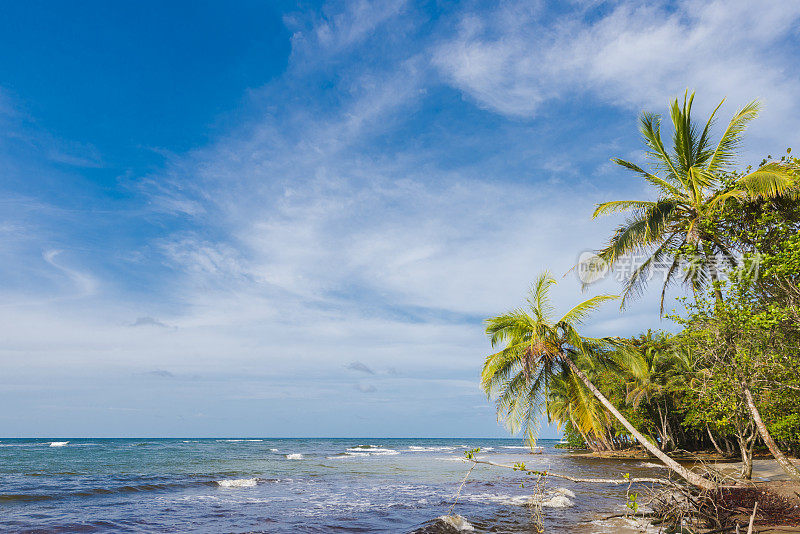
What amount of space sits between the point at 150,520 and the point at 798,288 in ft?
57.1

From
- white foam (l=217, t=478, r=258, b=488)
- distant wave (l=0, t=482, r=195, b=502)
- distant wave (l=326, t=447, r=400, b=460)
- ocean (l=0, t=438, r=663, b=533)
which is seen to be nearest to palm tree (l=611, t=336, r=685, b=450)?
ocean (l=0, t=438, r=663, b=533)

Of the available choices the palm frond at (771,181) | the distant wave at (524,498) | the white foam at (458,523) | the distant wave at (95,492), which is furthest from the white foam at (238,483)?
the palm frond at (771,181)

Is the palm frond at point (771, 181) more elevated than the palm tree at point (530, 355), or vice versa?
the palm frond at point (771, 181)

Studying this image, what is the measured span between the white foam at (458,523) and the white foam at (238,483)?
41.6 ft

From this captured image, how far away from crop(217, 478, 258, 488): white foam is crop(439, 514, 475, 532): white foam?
12.7m

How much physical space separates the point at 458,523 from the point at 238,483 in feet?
46.3

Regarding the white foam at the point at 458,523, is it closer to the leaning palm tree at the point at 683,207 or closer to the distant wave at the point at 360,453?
the leaning palm tree at the point at 683,207

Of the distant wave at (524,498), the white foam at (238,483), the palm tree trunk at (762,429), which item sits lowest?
the white foam at (238,483)

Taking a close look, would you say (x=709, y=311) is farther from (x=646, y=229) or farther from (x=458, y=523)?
(x=458, y=523)

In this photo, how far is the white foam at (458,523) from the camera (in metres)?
11.8

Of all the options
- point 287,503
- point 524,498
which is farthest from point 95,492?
point 524,498

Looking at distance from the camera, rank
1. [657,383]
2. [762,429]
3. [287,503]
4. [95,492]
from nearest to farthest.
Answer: [762,429]
[287,503]
[95,492]
[657,383]

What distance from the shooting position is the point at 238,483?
2208 cm

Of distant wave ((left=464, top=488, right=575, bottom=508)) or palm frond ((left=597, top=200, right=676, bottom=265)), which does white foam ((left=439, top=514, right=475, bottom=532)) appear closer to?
distant wave ((left=464, top=488, right=575, bottom=508))
